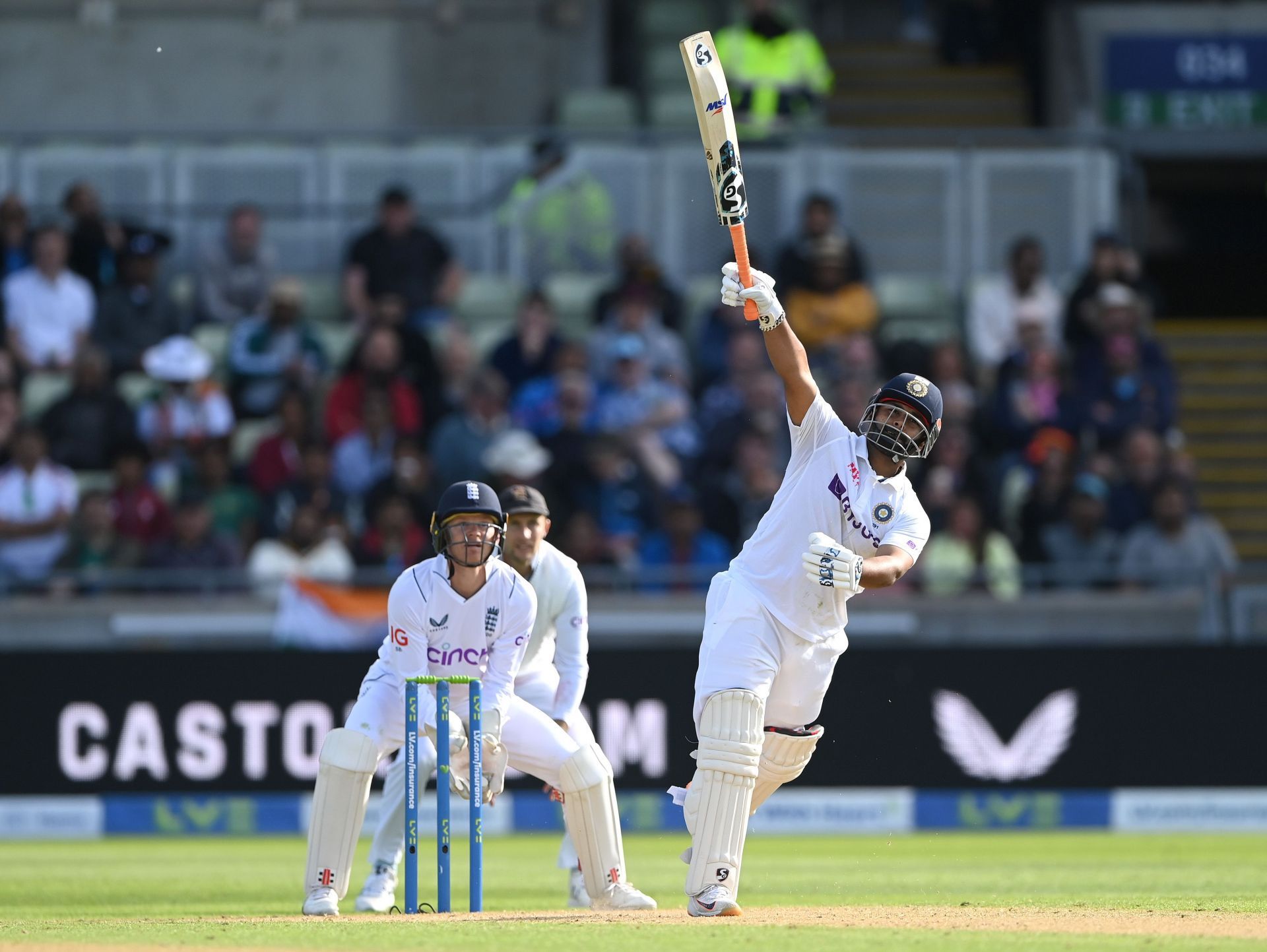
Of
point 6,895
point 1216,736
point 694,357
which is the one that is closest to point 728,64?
point 694,357

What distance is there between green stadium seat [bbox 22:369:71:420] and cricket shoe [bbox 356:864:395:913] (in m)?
7.39

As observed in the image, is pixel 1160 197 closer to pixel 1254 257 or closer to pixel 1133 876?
pixel 1254 257

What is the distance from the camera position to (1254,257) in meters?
23.1

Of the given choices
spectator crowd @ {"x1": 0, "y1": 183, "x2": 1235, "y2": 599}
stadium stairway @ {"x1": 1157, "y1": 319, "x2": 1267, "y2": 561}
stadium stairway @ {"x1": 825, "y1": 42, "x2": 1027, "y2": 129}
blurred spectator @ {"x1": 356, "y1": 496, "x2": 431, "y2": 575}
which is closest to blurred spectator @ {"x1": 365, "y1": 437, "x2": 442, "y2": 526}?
spectator crowd @ {"x1": 0, "y1": 183, "x2": 1235, "y2": 599}

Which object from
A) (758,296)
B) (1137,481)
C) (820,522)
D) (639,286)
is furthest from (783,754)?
(639,286)

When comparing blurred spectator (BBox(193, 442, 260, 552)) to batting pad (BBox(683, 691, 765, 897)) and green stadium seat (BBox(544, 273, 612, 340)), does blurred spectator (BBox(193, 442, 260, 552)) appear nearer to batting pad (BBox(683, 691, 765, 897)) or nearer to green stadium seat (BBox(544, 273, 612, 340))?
green stadium seat (BBox(544, 273, 612, 340))

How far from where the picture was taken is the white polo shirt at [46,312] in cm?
1661

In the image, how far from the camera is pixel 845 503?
8.28 metres

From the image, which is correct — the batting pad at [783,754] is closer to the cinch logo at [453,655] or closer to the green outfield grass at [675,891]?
the green outfield grass at [675,891]

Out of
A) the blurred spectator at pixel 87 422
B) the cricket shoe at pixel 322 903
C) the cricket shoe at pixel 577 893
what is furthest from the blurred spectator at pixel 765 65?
the cricket shoe at pixel 322 903

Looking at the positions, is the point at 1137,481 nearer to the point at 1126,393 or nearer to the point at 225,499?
the point at 1126,393

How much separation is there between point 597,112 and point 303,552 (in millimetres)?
6125

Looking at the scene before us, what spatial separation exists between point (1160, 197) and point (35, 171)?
10.9m

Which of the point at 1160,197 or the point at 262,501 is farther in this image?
the point at 1160,197
